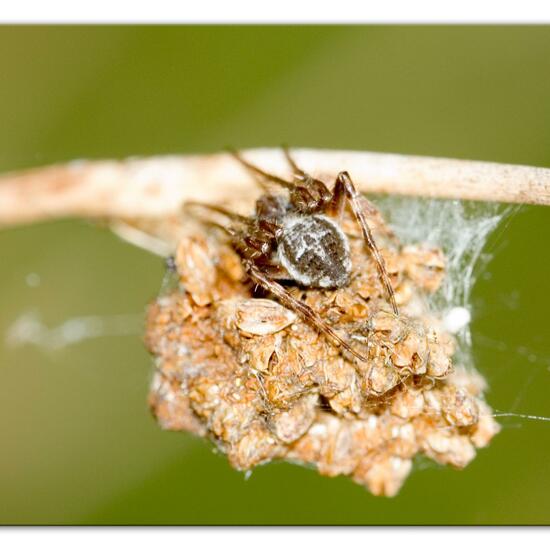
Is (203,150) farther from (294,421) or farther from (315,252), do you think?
(294,421)

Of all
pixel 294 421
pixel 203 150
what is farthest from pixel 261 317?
pixel 203 150

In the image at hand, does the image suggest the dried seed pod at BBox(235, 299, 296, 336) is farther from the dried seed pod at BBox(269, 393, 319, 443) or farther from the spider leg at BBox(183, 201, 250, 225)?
the spider leg at BBox(183, 201, 250, 225)

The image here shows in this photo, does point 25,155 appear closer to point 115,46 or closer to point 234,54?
point 115,46

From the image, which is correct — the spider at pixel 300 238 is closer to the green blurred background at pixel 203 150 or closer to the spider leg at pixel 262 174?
the spider leg at pixel 262 174

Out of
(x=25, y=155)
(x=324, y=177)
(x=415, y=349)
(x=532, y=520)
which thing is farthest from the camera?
(x=25, y=155)

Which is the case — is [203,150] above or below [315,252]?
above

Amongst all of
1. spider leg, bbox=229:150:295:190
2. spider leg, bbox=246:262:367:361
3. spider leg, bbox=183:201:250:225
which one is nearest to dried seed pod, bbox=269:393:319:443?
spider leg, bbox=246:262:367:361

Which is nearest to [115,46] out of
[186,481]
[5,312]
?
[5,312]
